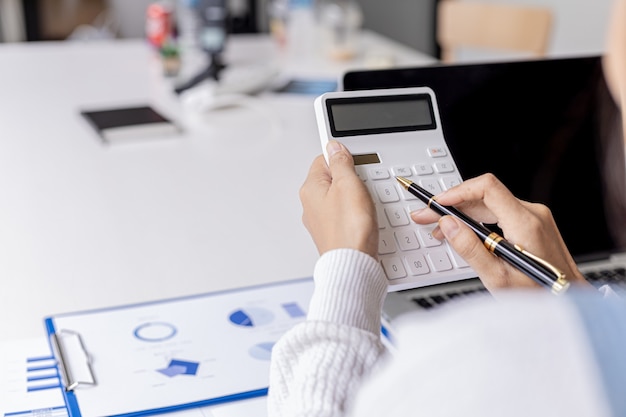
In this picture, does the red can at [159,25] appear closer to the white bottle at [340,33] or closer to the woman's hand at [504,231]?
the white bottle at [340,33]

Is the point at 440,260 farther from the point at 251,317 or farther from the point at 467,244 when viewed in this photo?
the point at 251,317

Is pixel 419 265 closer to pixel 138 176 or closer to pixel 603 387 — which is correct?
pixel 603 387

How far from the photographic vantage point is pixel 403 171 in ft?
2.57

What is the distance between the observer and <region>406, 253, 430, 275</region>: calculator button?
725 mm

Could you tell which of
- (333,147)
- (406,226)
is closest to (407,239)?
(406,226)

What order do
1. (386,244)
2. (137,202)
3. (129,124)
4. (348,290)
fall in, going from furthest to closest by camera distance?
1. (129,124)
2. (137,202)
3. (386,244)
4. (348,290)

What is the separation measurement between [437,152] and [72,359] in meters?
0.44

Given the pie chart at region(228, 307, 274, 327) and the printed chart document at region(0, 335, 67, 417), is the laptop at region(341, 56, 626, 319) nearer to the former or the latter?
the pie chart at region(228, 307, 274, 327)

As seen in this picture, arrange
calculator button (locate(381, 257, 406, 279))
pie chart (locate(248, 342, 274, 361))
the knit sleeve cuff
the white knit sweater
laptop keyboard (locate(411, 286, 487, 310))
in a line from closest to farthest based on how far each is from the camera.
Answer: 1. the white knit sweater
2. the knit sleeve cuff
3. calculator button (locate(381, 257, 406, 279))
4. pie chart (locate(248, 342, 274, 361))
5. laptop keyboard (locate(411, 286, 487, 310))

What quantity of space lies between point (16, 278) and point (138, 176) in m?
0.37

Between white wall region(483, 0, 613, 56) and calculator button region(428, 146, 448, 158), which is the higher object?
calculator button region(428, 146, 448, 158)

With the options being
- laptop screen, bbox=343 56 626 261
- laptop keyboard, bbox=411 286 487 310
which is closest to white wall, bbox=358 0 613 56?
laptop screen, bbox=343 56 626 261

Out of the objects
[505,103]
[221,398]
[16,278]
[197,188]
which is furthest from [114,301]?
[505,103]

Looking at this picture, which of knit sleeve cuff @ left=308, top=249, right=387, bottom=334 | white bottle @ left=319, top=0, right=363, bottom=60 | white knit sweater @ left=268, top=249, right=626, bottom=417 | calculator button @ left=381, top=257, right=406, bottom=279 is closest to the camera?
white knit sweater @ left=268, top=249, right=626, bottom=417
